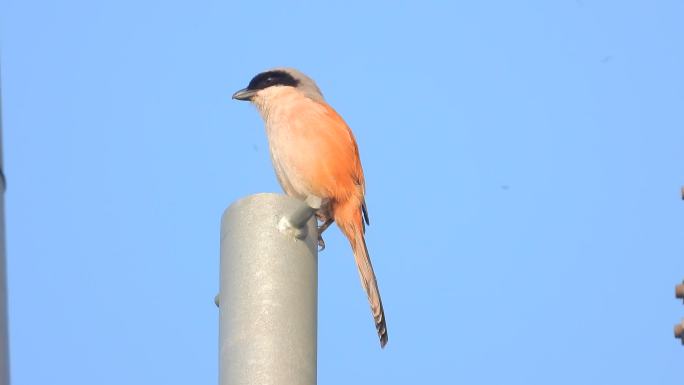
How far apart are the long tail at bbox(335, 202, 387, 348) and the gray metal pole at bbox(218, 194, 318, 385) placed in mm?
1748

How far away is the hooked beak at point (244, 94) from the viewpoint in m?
7.92

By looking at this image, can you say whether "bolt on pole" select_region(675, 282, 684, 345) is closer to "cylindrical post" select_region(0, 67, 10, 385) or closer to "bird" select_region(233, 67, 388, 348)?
"cylindrical post" select_region(0, 67, 10, 385)

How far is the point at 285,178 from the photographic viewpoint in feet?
22.9

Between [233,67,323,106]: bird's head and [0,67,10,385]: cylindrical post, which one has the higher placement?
[0,67,10,385]: cylindrical post

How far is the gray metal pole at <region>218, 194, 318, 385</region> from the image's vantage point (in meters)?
3.22

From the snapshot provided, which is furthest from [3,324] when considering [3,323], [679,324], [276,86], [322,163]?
[276,86]

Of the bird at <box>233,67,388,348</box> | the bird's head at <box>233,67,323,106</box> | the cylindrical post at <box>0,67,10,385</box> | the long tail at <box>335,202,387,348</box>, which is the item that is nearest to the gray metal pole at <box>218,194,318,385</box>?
the cylindrical post at <box>0,67,10,385</box>

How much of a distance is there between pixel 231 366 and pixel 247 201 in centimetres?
63

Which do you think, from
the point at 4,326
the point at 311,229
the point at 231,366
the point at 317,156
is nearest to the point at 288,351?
the point at 231,366

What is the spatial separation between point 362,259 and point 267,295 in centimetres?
315

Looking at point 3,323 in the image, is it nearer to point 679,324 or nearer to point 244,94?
point 679,324

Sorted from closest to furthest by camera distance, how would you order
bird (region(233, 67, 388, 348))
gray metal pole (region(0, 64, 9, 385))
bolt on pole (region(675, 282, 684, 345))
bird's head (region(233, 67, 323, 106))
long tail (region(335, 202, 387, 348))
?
bolt on pole (region(675, 282, 684, 345))
gray metal pole (region(0, 64, 9, 385))
long tail (region(335, 202, 387, 348))
bird (region(233, 67, 388, 348))
bird's head (region(233, 67, 323, 106))

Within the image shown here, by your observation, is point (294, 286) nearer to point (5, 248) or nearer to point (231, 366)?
point (231, 366)

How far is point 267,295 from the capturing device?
337 cm
